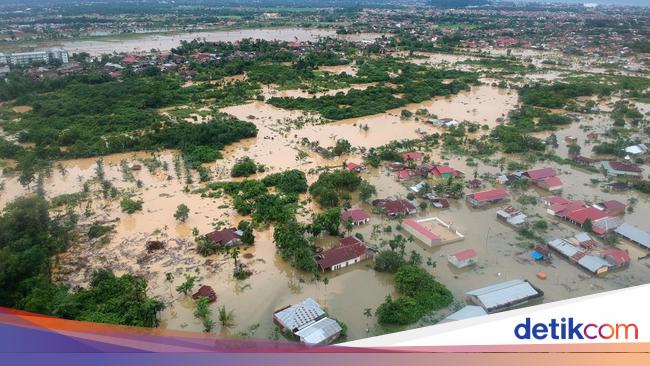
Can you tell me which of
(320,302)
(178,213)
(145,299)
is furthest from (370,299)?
(178,213)

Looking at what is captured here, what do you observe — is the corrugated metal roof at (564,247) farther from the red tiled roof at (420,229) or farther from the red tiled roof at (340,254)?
the red tiled roof at (340,254)

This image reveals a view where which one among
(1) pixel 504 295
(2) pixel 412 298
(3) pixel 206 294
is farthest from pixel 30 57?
(1) pixel 504 295

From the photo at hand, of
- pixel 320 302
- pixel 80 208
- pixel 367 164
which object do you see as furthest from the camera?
pixel 367 164

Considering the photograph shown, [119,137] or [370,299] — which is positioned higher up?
[119,137]

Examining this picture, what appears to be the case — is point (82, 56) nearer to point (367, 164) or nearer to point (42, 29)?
point (42, 29)

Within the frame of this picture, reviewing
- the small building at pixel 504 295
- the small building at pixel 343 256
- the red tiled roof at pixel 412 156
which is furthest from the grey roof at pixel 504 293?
the red tiled roof at pixel 412 156

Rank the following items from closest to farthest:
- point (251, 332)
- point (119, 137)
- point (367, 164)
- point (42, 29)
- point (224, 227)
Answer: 1. point (251, 332)
2. point (224, 227)
3. point (367, 164)
4. point (119, 137)
5. point (42, 29)
